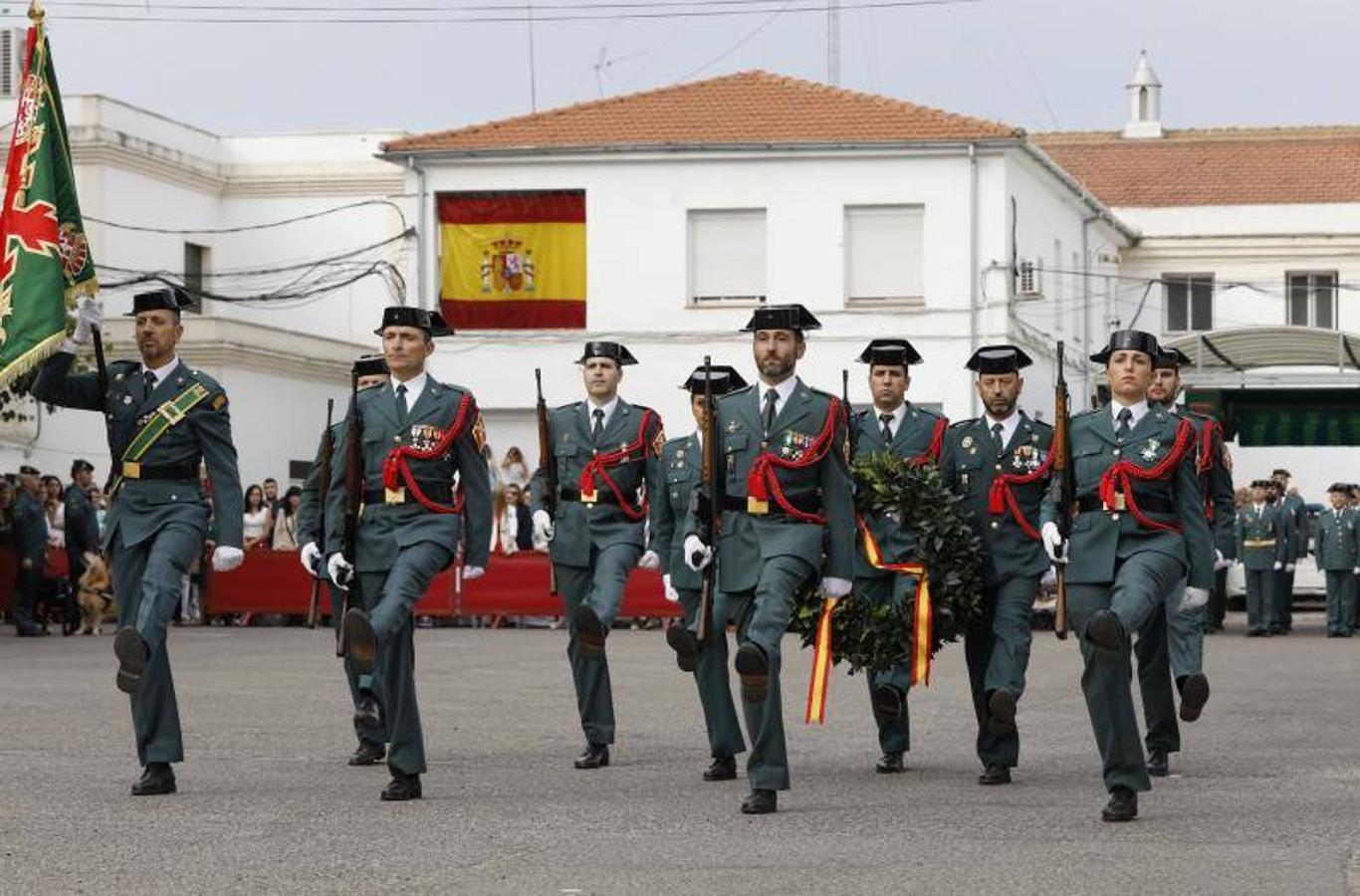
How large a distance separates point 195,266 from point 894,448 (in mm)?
40905

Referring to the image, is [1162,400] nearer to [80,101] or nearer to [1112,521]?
[1112,521]

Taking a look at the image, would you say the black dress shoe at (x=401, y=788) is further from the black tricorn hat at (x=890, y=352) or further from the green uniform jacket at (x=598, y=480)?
the black tricorn hat at (x=890, y=352)

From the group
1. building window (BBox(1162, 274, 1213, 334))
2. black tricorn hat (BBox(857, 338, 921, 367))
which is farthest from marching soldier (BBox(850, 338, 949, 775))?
building window (BBox(1162, 274, 1213, 334))

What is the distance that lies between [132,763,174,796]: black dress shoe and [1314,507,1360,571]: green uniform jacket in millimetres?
22882

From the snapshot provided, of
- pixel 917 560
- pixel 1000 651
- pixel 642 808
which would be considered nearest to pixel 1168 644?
pixel 1000 651

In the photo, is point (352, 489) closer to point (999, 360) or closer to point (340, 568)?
point (340, 568)

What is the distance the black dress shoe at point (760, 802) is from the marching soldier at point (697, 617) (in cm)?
124

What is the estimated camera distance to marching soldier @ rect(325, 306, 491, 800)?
38.0 feet

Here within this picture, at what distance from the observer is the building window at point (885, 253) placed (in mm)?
44156

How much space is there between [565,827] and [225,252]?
43929 mm

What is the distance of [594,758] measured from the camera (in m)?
13.5

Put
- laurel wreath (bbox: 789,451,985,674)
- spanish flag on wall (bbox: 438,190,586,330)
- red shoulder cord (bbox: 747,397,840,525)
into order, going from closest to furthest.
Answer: red shoulder cord (bbox: 747,397,840,525) < laurel wreath (bbox: 789,451,985,674) < spanish flag on wall (bbox: 438,190,586,330)

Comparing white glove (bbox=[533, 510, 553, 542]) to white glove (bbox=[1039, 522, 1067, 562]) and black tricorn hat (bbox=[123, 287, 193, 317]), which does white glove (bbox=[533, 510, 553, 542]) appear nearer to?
black tricorn hat (bbox=[123, 287, 193, 317])

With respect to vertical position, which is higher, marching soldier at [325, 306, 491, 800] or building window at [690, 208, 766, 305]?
building window at [690, 208, 766, 305]
